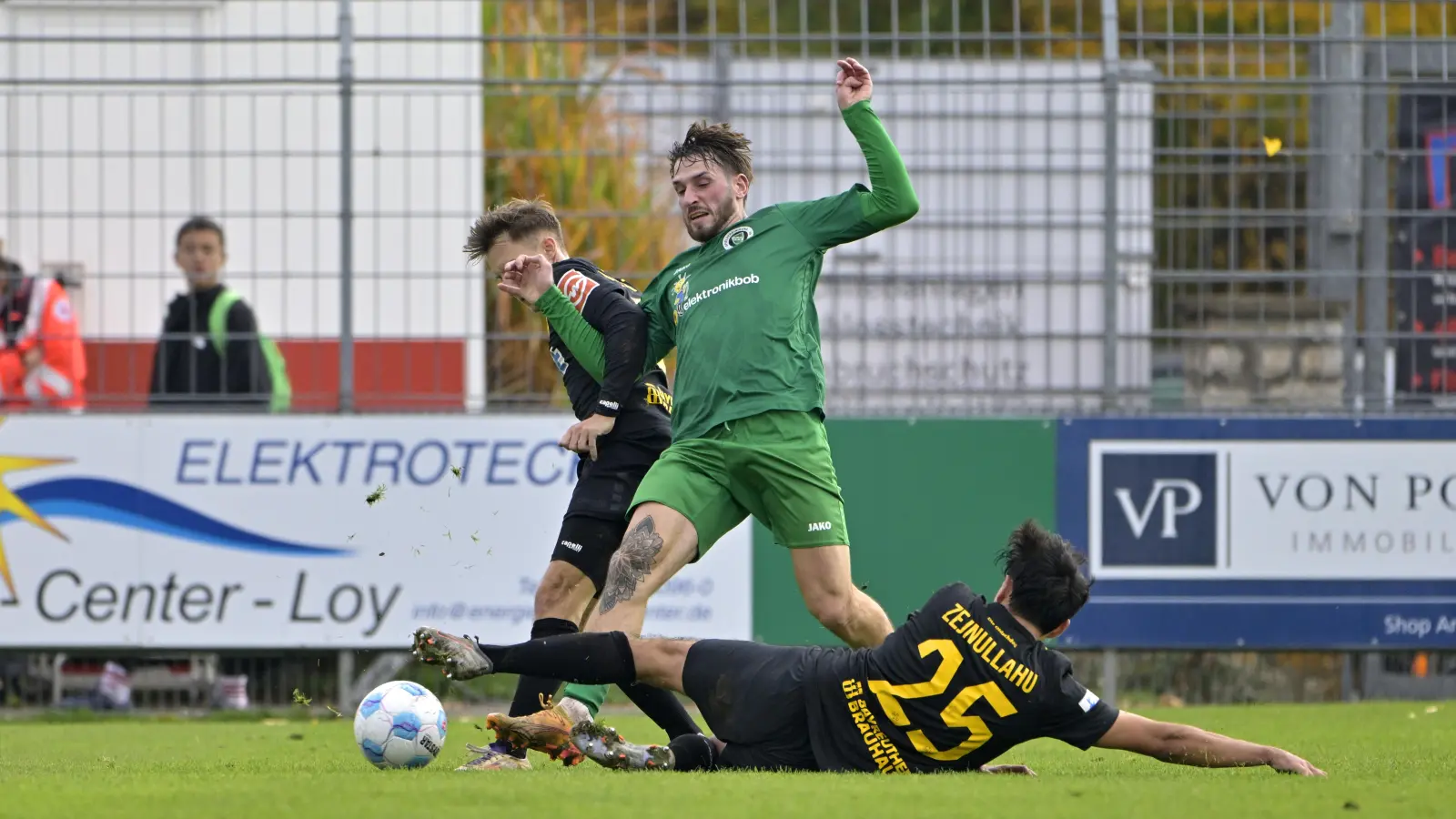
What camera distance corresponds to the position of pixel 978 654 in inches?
241

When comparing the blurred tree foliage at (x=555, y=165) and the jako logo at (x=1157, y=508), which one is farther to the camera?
the blurred tree foliage at (x=555, y=165)

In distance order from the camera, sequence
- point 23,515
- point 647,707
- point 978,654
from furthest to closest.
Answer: point 23,515 → point 647,707 → point 978,654

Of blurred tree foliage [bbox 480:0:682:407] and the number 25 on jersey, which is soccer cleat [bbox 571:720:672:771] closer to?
the number 25 on jersey

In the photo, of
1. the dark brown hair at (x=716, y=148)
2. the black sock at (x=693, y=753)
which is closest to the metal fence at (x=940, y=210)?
the dark brown hair at (x=716, y=148)

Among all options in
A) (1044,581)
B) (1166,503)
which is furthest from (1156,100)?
(1044,581)

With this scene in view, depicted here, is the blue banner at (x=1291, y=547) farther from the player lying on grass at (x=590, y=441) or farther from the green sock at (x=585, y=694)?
the green sock at (x=585, y=694)

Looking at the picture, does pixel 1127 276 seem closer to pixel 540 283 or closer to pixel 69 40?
pixel 540 283

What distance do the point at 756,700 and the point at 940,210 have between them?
5.67 m

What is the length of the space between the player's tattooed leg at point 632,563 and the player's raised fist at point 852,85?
5.28ft

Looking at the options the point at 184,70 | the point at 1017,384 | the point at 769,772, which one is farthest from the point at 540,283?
the point at 184,70

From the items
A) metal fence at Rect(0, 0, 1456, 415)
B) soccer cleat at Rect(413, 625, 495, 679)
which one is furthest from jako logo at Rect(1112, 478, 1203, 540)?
soccer cleat at Rect(413, 625, 495, 679)

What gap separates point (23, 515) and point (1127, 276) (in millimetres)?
6367

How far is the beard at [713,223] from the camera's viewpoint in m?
7.29

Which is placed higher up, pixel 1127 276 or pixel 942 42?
pixel 942 42
